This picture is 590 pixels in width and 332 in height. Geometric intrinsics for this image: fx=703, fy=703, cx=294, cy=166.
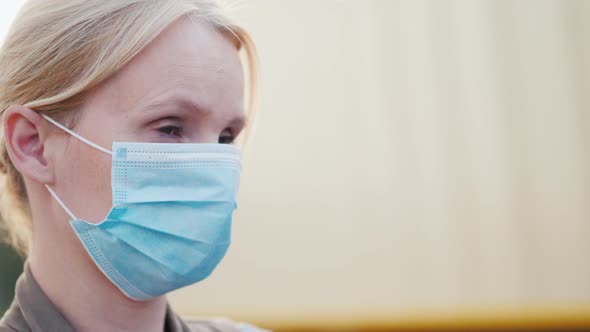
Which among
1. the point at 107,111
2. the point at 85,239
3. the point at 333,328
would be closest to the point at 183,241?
the point at 85,239

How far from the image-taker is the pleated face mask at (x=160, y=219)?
156 centimetres

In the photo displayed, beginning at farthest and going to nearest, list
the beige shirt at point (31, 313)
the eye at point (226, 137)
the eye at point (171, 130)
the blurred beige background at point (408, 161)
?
the blurred beige background at point (408, 161) < the eye at point (226, 137) < the eye at point (171, 130) < the beige shirt at point (31, 313)

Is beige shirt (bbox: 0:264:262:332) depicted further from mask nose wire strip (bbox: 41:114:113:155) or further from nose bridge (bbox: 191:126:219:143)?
nose bridge (bbox: 191:126:219:143)

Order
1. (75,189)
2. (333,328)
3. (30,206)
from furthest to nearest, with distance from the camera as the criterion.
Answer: (333,328)
(30,206)
(75,189)

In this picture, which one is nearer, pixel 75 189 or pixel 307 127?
pixel 75 189

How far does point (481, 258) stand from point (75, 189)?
7.96 feet

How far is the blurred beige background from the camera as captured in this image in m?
3.47

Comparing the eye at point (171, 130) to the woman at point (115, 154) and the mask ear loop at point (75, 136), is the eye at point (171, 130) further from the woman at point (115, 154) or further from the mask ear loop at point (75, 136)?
the mask ear loop at point (75, 136)

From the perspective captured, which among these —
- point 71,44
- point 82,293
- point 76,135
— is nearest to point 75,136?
point 76,135

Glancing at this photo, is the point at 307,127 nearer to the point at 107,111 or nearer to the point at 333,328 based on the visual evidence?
the point at 333,328

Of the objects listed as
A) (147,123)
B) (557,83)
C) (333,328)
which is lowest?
(333,328)

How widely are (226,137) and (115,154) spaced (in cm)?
31

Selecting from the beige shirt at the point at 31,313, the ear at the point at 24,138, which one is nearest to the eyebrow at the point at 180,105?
the ear at the point at 24,138

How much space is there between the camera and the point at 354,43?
12.0 ft
